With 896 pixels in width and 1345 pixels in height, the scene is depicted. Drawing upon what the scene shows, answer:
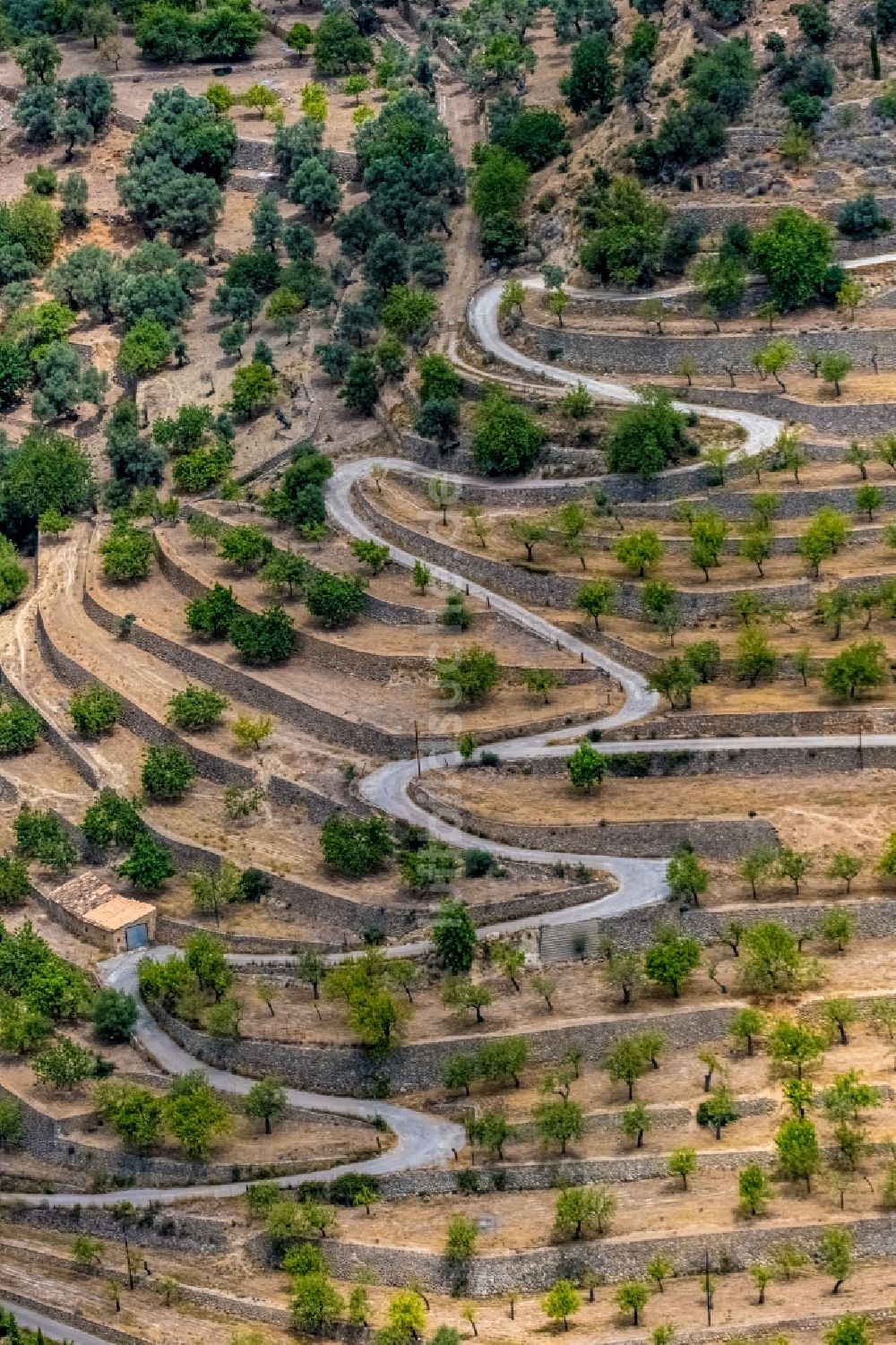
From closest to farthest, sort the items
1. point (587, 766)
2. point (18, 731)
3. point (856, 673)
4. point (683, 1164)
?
point (683, 1164), point (587, 766), point (856, 673), point (18, 731)

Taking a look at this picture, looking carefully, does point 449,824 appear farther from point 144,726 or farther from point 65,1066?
point 65,1066

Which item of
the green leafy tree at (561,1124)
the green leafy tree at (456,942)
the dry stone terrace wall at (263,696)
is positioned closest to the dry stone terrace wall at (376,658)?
the dry stone terrace wall at (263,696)

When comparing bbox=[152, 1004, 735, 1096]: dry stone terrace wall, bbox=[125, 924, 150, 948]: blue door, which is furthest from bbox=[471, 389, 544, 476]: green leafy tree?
bbox=[152, 1004, 735, 1096]: dry stone terrace wall

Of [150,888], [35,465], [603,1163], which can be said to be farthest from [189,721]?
[603,1163]

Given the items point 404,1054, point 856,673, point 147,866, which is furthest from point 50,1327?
point 856,673

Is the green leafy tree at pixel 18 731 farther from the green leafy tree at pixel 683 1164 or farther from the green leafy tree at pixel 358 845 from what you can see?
the green leafy tree at pixel 683 1164

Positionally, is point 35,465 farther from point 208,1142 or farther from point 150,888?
point 208,1142
